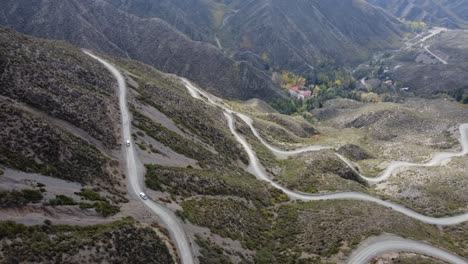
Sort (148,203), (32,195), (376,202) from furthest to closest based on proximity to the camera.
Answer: (376,202) < (148,203) < (32,195)

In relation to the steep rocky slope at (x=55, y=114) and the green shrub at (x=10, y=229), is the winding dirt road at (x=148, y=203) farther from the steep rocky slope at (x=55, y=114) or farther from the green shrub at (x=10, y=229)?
the green shrub at (x=10, y=229)

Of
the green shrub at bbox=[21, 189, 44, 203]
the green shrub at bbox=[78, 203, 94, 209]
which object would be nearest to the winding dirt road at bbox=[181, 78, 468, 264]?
the green shrub at bbox=[78, 203, 94, 209]

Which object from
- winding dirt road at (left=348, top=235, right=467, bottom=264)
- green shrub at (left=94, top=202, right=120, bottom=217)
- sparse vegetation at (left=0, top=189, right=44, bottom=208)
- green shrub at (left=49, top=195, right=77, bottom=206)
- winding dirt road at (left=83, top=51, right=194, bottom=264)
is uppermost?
winding dirt road at (left=348, top=235, right=467, bottom=264)

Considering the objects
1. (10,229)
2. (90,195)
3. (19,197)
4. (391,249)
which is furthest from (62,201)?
(391,249)

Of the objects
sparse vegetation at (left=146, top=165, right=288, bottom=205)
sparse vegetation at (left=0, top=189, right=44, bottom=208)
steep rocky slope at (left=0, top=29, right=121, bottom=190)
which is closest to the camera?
sparse vegetation at (left=0, top=189, right=44, bottom=208)

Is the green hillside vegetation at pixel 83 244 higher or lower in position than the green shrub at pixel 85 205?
lower

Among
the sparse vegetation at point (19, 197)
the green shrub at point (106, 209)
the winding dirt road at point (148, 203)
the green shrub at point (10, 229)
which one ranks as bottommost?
the green shrub at point (10, 229)

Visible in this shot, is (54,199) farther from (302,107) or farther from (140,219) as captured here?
(302,107)

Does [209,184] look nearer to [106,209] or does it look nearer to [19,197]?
[106,209]

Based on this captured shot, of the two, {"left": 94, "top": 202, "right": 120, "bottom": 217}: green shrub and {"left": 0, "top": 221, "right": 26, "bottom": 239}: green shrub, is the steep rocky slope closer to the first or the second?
{"left": 94, "top": 202, "right": 120, "bottom": 217}: green shrub

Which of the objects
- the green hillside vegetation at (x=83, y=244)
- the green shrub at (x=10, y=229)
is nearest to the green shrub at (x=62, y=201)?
the green hillside vegetation at (x=83, y=244)

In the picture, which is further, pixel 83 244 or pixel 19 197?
pixel 19 197

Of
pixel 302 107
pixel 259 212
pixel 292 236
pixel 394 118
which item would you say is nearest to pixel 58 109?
pixel 259 212
